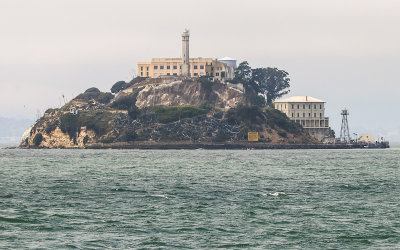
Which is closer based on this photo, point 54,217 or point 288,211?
point 54,217

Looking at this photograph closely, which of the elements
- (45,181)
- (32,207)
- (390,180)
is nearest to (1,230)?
(32,207)

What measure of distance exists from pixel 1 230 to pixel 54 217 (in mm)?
6599

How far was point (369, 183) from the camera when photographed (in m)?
91.9

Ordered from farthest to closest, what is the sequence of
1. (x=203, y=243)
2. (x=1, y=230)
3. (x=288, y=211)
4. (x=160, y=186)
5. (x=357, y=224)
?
(x=160, y=186), (x=288, y=211), (x=357, y=224), (x=1, y=230), (x=203, y=243)

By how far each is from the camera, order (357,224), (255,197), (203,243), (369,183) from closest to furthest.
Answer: (203,243), (357,224), (255,197), (369,183)

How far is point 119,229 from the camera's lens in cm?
5041

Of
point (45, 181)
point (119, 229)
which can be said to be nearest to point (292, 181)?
point (45, 181)

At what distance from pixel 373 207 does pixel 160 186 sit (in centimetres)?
2898

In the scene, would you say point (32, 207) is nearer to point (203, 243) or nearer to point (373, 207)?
point (203, 243)

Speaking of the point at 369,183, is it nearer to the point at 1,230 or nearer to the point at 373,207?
the point at 373,207

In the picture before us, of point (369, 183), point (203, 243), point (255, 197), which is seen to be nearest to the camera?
point (203, 243)

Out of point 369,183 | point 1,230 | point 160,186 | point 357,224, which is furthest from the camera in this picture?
point 369,183

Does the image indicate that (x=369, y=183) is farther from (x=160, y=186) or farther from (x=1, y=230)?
(x=1, y=230)

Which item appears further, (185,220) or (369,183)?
(369,183)
